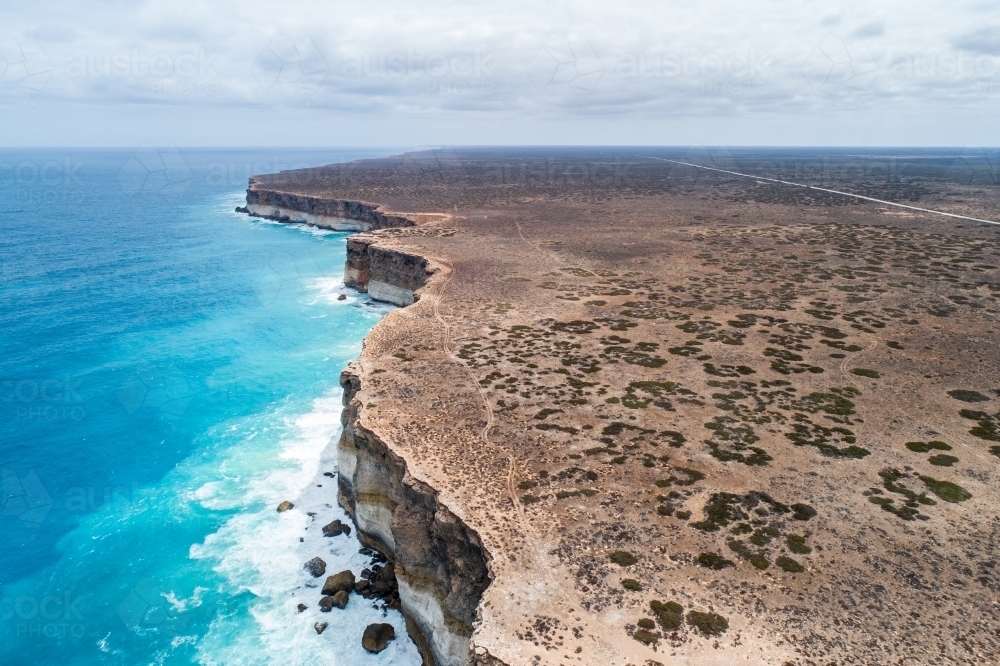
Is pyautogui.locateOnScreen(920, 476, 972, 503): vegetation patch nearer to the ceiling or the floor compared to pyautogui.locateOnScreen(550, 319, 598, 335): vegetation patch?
nearer to the floor

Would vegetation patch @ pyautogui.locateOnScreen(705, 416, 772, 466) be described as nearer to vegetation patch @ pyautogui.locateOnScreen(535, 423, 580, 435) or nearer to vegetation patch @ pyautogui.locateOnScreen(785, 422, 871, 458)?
vegetation patch @ pyautogui.locateOnScreen(785, 422, 871, 458)

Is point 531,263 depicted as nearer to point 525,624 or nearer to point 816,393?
point 816,393

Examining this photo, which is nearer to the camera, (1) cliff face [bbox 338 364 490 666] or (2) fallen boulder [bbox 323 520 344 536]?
(1) cliff face [bbox 338 364 490 666]

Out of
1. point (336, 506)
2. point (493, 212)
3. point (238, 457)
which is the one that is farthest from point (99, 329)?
point (493, 212)

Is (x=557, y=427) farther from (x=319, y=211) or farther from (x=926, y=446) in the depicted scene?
(x=319, y=211)

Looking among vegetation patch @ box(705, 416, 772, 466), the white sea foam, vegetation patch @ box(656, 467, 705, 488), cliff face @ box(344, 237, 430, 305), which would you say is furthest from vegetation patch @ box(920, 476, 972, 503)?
cliff face @ box(344, 237, 430, 305)

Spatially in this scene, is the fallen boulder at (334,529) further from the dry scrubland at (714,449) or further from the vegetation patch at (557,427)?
the vegetation patch at (557,427)
